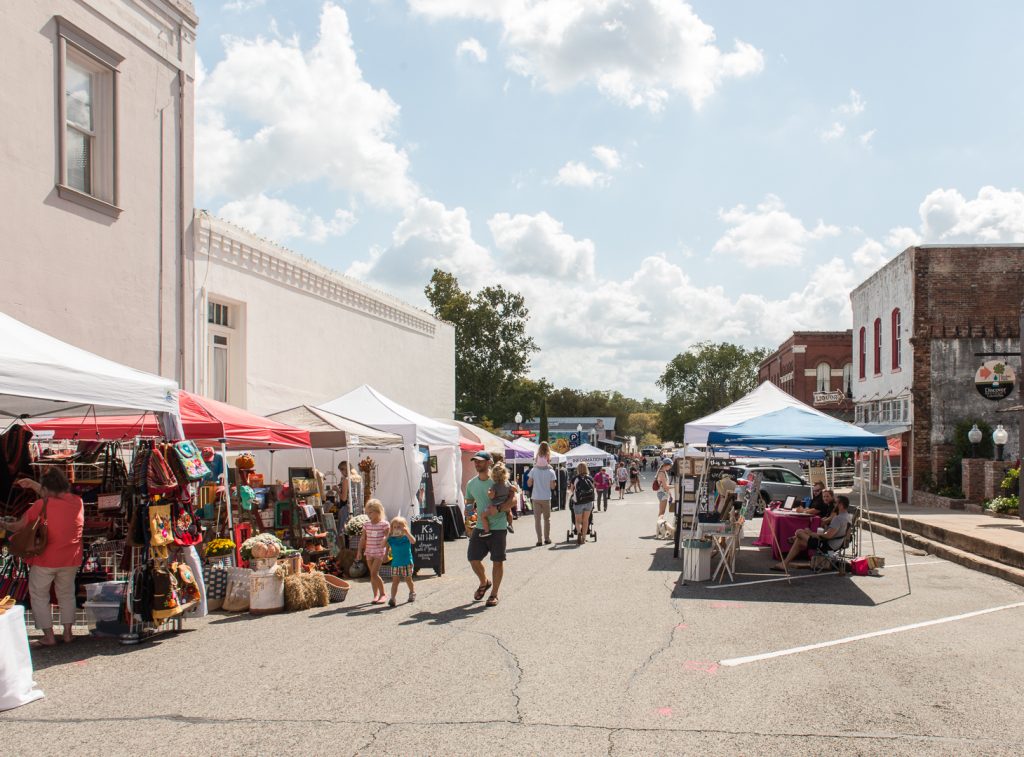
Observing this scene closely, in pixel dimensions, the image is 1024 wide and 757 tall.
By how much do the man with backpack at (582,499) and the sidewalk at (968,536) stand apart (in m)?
→ 5.68

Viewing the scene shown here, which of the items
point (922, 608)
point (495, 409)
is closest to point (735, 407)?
point (922, 608)

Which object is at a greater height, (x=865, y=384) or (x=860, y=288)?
(x=860, y=288)

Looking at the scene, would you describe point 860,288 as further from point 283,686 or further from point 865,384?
point 283,686

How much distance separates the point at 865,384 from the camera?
3525cm

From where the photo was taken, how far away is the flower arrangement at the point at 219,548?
10711 millimetres

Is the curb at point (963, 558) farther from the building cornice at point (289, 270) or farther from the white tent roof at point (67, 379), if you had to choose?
the building cornice at point (289, 270)

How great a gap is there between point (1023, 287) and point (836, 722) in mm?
25307

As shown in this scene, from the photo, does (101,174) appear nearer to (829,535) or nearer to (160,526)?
(160,526)

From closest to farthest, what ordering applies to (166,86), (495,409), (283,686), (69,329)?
(283,686) → (69,329) → (166,86) → (495,409)

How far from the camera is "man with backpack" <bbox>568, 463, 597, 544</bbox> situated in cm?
1759

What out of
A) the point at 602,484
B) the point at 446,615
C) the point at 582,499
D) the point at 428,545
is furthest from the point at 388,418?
the point at 602,484

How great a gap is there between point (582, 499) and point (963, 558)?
663cm

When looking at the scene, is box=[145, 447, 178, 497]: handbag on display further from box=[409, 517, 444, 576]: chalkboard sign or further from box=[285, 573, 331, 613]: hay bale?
box=[409, 517, 444, 576]: chalkboard sign

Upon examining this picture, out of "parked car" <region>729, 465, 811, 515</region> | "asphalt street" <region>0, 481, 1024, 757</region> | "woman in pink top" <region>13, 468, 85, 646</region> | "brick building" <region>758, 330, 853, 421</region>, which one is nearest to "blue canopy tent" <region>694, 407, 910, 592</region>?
"asphalt street" <region>0, 481, 1024, 757</region>
